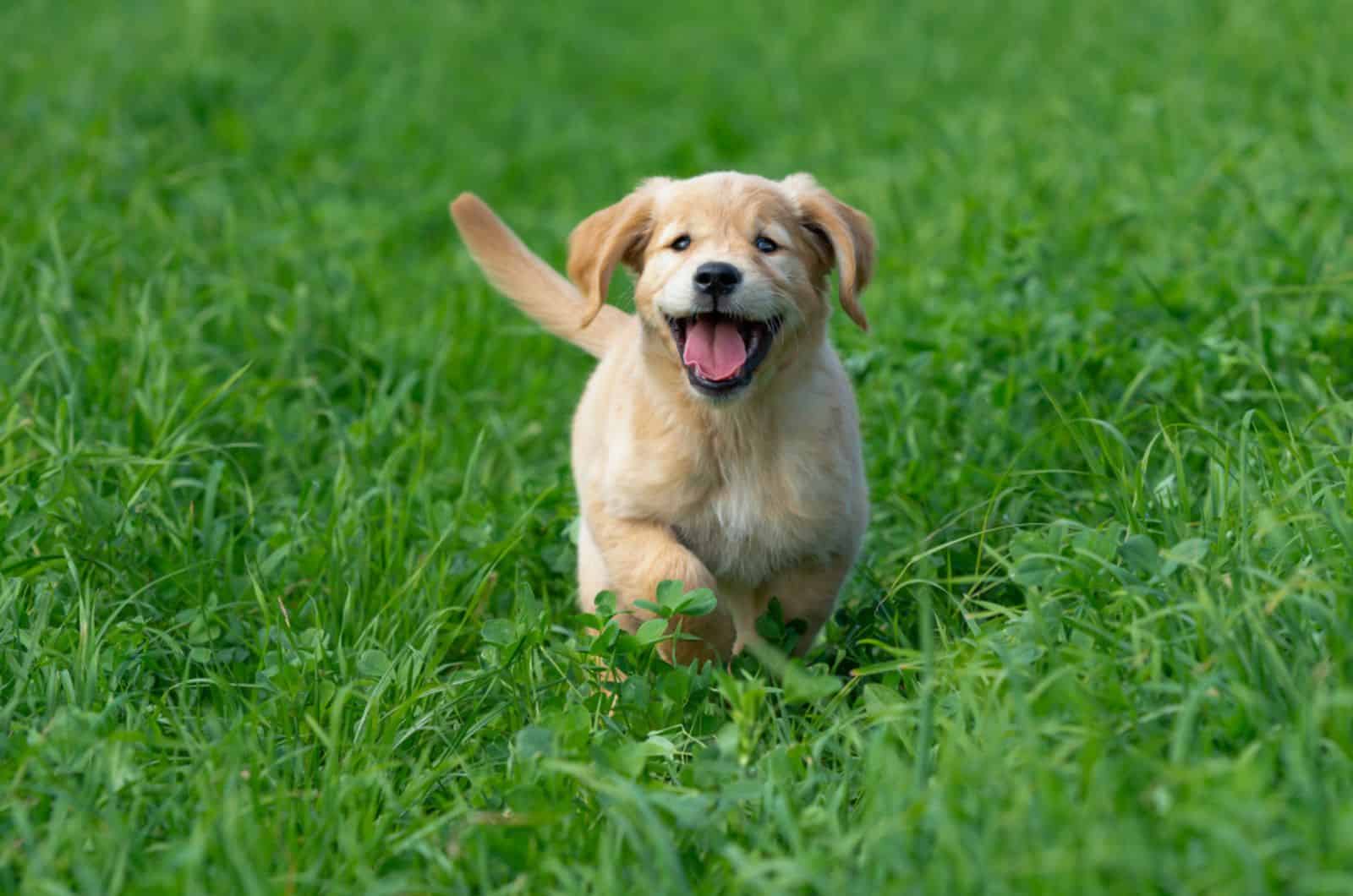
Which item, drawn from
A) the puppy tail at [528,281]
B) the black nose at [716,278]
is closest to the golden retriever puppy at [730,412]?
the black nose at [716,278]

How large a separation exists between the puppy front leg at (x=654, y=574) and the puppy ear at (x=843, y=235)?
625 millimetres

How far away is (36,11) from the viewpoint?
354 inches

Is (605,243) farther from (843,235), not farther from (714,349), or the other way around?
(843,235)

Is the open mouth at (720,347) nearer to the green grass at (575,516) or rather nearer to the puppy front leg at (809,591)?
the puppy front leg at (809,591)

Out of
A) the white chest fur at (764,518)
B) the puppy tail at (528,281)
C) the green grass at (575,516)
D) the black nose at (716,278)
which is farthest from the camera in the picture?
the puppy tail at (528,281)

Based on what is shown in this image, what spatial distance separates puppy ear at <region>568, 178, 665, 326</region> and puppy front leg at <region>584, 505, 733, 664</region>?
0.48 m

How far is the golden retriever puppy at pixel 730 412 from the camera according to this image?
3.11 metres

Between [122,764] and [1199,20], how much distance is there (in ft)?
25.8

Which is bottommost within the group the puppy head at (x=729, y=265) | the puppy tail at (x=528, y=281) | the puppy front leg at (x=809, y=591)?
the puppy front leg at (x=809, y=591)

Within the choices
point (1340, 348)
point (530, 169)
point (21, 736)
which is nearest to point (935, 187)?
point (530, 169)

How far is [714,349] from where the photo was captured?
3.15 metres

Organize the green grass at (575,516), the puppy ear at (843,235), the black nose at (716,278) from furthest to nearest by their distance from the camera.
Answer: the puppy ear at (843,235) → the black nose at (716,278) → the green grass at (575,516)

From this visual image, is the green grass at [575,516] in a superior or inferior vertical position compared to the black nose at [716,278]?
inferior

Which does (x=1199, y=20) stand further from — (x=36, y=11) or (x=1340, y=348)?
(x=36, y=11)
